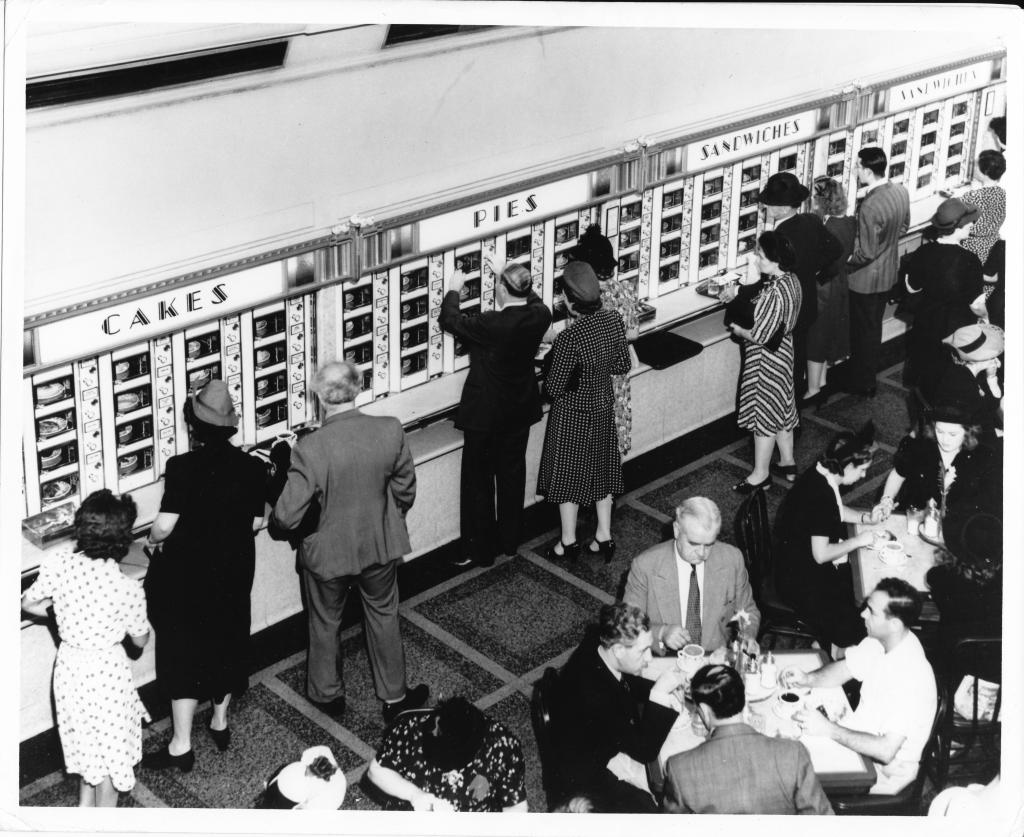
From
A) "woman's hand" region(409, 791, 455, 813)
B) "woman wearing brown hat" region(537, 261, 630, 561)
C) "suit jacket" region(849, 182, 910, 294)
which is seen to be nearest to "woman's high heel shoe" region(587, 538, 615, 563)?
"woman wearing brown hat" region(537, 261, 630, 561)

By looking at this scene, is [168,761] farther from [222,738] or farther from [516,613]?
[516,613]

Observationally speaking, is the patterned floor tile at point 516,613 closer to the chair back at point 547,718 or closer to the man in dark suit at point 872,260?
the chair back at point 547,718

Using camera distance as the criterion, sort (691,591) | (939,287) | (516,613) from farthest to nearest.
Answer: (939,287) → (516,613) → (691,591)

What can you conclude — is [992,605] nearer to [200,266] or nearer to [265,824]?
[265,824]

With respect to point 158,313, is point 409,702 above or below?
below

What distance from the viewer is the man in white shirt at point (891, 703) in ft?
15.3

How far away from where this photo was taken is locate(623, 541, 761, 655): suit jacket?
5160 mm

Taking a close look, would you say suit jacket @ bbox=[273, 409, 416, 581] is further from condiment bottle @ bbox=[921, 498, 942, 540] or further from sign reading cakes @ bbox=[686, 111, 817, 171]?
sign reading cakes @ bbox=[686, 111, 817, 171]

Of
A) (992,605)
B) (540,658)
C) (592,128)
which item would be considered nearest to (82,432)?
(540,658)

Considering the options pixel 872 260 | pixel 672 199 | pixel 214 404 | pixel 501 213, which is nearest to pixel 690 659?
pixel 214 404

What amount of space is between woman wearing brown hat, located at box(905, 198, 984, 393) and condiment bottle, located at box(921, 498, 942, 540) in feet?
6.94

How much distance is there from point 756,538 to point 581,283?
138 centimetres

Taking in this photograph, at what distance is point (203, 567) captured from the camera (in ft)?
16.9

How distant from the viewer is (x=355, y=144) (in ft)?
18.2
